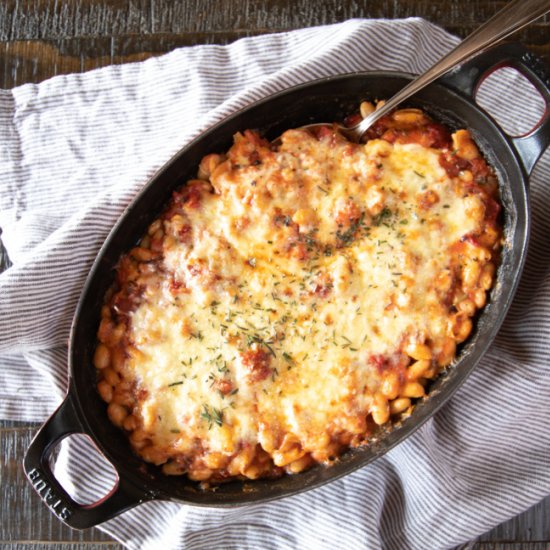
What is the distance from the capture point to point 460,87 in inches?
109

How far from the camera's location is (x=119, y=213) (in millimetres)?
3057

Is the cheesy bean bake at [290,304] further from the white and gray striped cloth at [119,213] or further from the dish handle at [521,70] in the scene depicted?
the white and gray striped cloth at [119,213]

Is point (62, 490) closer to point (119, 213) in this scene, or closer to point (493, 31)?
point (119, 213)

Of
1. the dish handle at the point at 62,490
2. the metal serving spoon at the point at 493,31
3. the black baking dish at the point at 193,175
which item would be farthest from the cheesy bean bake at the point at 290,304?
the metal serving spoon at the point at 493,31

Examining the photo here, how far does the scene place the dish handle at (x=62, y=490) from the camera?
8.63ft

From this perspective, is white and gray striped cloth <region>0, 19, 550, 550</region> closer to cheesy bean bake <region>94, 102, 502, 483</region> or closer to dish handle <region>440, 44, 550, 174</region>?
cheesy bean bake <region>94, 102, 502, 483</region>

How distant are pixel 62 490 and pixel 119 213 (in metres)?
1.11

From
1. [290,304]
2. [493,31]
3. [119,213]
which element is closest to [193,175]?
[119,213]

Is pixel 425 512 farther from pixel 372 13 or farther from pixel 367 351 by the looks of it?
pixel 372 13

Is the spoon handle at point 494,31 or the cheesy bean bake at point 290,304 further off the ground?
the spoon handle at point 494,31

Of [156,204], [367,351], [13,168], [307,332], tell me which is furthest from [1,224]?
[367,351]

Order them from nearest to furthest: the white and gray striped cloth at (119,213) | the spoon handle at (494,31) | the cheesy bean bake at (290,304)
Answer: the spoon handle at (494,31), the cheesy bean bake at (290,304), the white and gray striped cloth at (119,213)

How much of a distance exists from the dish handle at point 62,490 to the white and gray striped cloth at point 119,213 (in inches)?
18.6

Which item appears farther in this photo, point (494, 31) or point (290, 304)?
point (290, 304)
